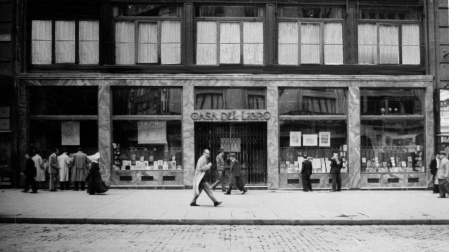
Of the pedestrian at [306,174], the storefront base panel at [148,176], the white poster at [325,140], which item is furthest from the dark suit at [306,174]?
the storefront base panel at [148,176]

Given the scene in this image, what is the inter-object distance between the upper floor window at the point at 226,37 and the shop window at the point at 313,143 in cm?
355

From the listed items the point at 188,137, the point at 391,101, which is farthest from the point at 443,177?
the point at 188,137

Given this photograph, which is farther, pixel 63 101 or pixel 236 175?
pixel 63 101

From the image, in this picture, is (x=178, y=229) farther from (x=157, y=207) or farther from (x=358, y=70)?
(x=358, y=70)

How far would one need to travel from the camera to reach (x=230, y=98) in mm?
25141

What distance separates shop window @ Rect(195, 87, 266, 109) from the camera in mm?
25062

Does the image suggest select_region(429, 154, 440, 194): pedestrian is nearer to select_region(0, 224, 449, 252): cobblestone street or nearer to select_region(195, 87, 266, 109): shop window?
select_region(195, 87, 266, 109): shop window

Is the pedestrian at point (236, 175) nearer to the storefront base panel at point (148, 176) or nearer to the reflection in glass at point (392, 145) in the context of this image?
the storefront base panel at point (148, 176)

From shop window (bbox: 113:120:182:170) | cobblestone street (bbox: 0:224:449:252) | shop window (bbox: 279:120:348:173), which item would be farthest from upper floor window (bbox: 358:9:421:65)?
cobblestone street (bbox: 0:224:449:252)

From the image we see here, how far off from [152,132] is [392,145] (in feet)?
36.2

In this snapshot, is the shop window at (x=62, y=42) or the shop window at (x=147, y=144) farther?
the shop window at (x=147, y=144)

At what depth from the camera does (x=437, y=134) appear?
2500 centimetres

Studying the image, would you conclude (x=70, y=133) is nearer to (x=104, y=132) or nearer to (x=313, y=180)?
(x=104, y=132)

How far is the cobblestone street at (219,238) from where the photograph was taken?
35.2 feet
